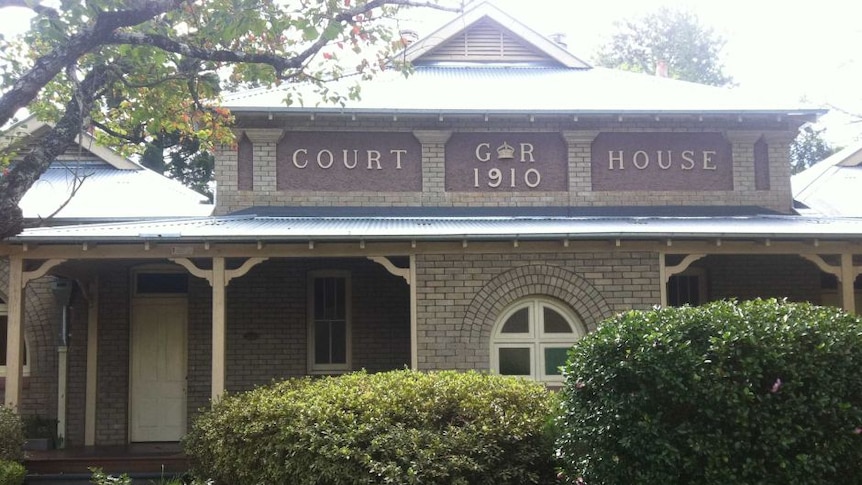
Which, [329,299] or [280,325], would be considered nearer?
[280,325]

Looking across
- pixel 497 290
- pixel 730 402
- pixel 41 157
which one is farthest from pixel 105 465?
pixel 730 402

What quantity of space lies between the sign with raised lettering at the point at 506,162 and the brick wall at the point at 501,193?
12 centimetres

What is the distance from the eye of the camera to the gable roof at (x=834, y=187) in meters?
15.1

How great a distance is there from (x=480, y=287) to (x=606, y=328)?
4932 millimetres

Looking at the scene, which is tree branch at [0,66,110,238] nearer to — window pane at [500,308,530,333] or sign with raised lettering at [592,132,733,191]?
window pane at [500,308,530,333]

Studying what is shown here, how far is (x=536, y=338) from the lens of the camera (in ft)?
41.2

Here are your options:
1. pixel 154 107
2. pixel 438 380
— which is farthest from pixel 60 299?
pixel 438 380

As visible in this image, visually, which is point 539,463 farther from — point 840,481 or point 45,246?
point 45,246

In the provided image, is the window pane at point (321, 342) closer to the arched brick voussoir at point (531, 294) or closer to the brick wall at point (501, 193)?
the brick wall at point (501, 193)

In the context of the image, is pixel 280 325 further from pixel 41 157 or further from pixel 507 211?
pixel 41 157

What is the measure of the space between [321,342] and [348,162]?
118 inches

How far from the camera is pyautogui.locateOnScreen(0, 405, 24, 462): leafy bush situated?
1032cm

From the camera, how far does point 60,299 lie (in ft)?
45.8

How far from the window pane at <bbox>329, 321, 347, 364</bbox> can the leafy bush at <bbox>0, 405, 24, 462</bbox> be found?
4.85m
